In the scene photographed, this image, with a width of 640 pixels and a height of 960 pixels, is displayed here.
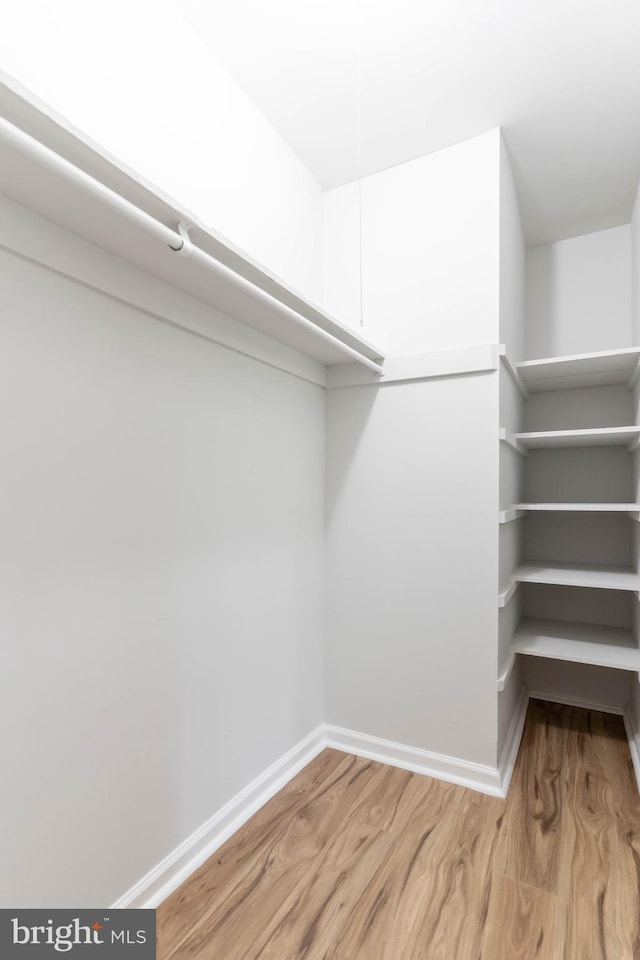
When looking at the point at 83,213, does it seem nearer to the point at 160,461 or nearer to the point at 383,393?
the point at 160,461

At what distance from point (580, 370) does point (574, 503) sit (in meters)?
0.73

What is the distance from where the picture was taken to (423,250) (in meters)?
2.18

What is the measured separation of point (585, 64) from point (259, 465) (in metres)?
1.82

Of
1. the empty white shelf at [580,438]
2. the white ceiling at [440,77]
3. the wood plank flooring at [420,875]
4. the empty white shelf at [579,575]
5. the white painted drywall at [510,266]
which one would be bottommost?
the wood plank flooring at [420,875]

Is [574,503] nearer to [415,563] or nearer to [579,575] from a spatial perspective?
[579,575]

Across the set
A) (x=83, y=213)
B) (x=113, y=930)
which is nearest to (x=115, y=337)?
(x=83, y=213)

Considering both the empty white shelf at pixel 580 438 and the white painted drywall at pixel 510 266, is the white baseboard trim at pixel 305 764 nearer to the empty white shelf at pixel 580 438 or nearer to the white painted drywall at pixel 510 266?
the empty white shelf at pixel 580 438

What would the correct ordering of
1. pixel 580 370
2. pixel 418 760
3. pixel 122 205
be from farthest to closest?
pixel 580 370 → pixel 418 760 → pixel 122 205

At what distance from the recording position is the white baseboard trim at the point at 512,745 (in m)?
1.98

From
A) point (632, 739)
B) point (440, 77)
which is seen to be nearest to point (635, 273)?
point (440, 77)

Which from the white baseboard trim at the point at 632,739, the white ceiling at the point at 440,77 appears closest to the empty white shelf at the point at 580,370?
the white ceiling at the point at 440,77

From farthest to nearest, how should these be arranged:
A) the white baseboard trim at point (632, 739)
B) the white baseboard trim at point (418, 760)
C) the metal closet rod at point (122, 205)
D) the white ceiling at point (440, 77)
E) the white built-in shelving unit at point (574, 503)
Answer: the white built-in shelving unit at point (574, 503) → the white baseboard trim at point (632, 739) → the white baseboard trim at point (418, 760) → the white ceiling at point (440, 77) → the metal closet rod at point (122, 205)

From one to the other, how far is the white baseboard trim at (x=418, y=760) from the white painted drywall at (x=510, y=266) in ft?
5.66

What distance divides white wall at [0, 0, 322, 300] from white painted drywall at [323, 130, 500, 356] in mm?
242
